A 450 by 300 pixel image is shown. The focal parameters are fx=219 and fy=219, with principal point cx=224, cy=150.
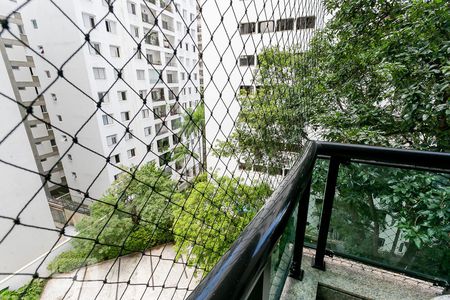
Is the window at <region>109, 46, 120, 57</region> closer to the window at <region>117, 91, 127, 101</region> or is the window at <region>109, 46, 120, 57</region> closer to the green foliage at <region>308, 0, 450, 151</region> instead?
the window at <region>117, 91, 127, 101</region>

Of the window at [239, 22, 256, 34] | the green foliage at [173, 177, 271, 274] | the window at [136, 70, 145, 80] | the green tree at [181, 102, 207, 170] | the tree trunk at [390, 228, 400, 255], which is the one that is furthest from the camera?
the window at [136, 70, 145, 80]

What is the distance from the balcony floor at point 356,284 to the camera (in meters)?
0.98

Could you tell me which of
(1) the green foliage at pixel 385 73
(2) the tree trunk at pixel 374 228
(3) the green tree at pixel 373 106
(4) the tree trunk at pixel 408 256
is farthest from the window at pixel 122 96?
(4) the tree trunk at pixel 408 256

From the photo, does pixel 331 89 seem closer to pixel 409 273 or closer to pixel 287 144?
pixel 287 144

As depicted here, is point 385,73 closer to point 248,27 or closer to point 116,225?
point 248,27

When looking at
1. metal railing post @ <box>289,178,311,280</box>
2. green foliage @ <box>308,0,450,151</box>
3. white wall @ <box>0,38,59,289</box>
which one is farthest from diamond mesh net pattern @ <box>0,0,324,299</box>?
metal railing post @ <box>289,178,311,280</box>

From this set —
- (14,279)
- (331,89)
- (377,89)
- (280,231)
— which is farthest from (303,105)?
(14,279)

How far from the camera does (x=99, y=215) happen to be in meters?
5.83

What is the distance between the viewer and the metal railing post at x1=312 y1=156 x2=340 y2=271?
3.10 ft

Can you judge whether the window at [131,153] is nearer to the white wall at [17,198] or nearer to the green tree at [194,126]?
the green tree at [194,126]

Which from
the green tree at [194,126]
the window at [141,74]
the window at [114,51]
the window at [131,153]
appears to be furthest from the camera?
the window at [131,153]

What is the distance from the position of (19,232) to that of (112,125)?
3486 millimetres

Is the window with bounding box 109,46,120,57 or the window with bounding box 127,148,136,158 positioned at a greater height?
the window with bounding box 109,46,120,57

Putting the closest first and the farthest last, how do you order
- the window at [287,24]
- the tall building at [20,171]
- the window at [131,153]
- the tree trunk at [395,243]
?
1. the tall building at [20,171]
2. the tree trunk at [395,243]
3. the window at [287,24]
4. the window at [131,153]
